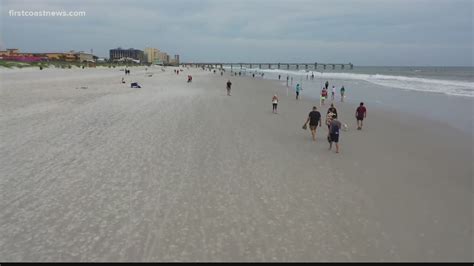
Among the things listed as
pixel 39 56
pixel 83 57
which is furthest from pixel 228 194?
pixel 83 57

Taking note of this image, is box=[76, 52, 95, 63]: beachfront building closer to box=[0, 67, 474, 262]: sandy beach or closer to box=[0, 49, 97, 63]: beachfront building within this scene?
box=[0, 49, 97, 63]: beachfront building

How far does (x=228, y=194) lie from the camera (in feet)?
26.9

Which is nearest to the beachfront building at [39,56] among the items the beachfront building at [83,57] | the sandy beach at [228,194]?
the beachfront building at [83,57]

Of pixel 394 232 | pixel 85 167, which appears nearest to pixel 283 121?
pixel 85 167

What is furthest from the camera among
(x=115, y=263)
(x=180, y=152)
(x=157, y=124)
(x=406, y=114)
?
(x=406, y=114)

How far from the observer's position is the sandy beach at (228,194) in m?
5.91

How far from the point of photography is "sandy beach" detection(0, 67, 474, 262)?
591cm

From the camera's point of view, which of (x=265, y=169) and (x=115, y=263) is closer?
(x=115, y=263)

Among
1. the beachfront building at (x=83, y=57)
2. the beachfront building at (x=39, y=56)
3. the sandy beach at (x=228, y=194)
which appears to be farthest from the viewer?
the beachfront building at (x=83, y=57)

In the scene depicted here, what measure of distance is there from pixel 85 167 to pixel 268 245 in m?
5.81

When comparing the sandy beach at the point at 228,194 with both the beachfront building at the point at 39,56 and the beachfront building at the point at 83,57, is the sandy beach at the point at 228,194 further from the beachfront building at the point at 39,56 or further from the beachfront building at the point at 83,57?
the beachfront building at the point at 83,57

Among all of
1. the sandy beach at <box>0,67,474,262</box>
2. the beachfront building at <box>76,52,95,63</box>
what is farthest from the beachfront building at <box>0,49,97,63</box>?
the sandy beach at <box>0,67,474,262</box>

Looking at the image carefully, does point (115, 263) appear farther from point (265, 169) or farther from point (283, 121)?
point (283, 121)

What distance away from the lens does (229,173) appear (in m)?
9.70
